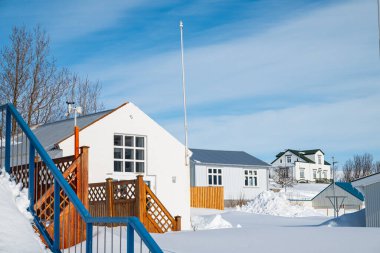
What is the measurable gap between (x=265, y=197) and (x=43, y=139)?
71.8ft

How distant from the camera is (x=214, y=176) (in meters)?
48.9

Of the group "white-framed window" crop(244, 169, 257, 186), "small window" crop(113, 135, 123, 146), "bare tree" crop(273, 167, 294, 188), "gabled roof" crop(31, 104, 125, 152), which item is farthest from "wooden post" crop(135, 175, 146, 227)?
"bare tree" crop(273, 167, 294, 188)

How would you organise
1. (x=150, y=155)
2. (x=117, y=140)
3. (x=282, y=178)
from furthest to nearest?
1. (x=282, y=178)
2. (x=150, y=155)
3. (x=117, y=140)

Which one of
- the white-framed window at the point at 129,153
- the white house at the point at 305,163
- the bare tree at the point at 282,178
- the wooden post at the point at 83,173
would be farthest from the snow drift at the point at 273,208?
the white house at the point at 305,163

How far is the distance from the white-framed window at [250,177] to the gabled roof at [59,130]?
2597 cm

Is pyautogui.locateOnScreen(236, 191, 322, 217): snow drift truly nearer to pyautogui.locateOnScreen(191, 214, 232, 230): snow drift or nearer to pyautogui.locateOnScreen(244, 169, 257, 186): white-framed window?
pyautogui.locateOnScreen(244, 169, 257, 186): white-framed window

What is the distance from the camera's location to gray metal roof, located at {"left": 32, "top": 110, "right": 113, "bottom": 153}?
22.9 meters

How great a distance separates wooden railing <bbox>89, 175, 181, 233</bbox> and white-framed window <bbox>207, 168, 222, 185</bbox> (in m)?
30.8

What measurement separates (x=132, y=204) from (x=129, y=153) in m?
8.82

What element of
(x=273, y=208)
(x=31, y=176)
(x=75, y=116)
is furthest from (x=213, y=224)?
(x=31, y=176)

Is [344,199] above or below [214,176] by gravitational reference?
below

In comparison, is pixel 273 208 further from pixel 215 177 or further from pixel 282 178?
pixel 282 178

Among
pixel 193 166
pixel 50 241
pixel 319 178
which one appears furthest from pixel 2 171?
pixel 319 178

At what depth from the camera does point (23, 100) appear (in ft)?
110
